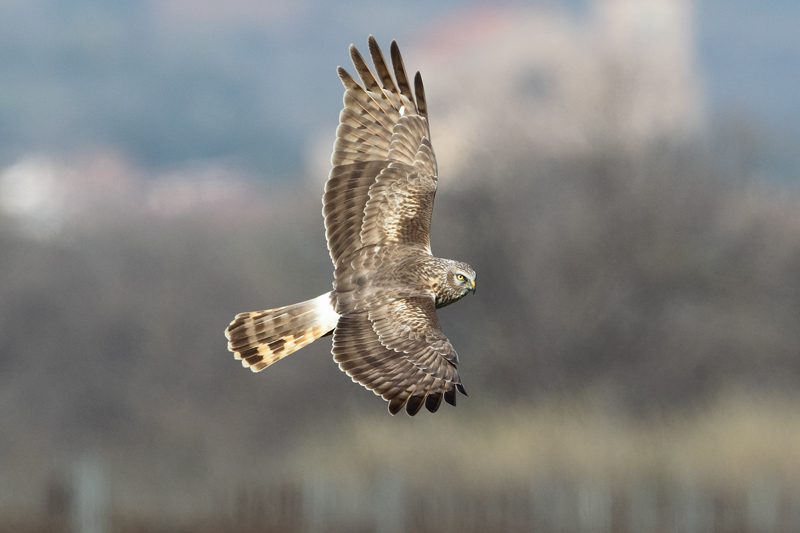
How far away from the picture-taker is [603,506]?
24422 mm

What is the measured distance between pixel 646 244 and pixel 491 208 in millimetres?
5869

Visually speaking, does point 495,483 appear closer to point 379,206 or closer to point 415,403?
point 379,206

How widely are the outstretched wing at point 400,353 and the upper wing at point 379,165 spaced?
32.4 inches

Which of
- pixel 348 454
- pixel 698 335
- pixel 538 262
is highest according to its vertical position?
pixel 538 262

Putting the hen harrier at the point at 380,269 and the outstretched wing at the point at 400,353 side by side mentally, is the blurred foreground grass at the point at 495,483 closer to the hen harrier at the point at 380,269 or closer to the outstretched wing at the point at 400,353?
the hen harrier at the point at 380,269

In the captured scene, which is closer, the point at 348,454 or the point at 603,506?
the point at 603,506

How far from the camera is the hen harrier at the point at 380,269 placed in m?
6.32

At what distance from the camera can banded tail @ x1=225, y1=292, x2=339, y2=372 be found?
7.18 meters

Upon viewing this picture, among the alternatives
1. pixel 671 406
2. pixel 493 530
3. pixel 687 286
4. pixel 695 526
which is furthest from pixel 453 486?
pixel 687 286

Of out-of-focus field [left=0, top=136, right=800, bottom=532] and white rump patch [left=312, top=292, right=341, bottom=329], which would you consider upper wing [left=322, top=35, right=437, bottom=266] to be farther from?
out-of-focus field [left=0, top=136, right=800, bottom=532]

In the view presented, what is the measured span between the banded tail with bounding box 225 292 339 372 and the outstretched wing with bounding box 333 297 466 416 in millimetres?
447

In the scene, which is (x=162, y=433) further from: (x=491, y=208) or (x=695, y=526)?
(x=695, y=526)

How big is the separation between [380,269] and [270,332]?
34.0 inches

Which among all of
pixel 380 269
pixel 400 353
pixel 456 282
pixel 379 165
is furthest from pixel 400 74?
pixel 400 353
